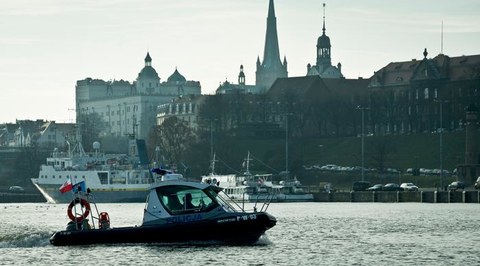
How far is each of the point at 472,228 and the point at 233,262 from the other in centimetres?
3292

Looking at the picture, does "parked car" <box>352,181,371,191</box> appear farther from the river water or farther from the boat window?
the boat window

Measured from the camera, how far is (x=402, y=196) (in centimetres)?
17450

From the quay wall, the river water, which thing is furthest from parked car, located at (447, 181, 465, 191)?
the river water

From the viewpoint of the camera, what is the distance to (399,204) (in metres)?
166

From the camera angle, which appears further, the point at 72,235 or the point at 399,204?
the point at 399,204

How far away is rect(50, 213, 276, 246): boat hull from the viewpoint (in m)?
84.4

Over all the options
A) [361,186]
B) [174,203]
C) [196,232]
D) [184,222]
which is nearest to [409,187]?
[361,186]

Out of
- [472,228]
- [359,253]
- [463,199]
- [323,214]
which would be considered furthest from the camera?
[463,199]

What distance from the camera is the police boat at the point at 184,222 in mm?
84500

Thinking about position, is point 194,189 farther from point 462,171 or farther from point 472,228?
point 462,171

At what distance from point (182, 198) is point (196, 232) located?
90.5 inches

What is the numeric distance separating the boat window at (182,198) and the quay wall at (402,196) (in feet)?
272

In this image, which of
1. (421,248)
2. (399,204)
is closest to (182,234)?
(421,248)

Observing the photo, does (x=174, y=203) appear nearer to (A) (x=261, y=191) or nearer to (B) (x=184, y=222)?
(B) (x=184, y=222)
